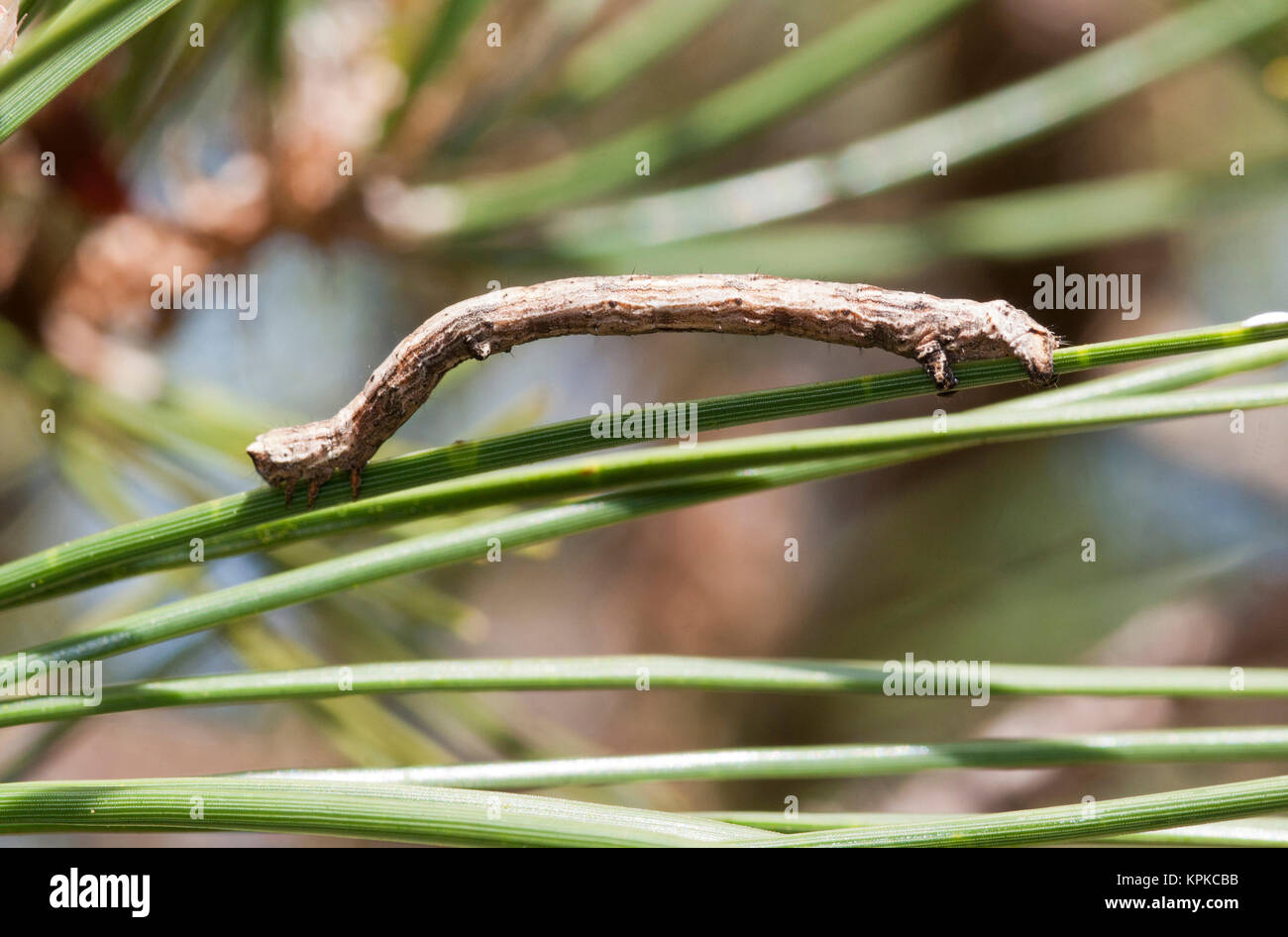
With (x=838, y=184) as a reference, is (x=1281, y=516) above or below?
below

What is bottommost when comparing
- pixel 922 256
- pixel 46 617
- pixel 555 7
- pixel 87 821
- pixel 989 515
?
pixel 87 821

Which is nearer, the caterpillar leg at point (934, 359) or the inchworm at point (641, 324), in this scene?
the caterpillar leg at point (934, 359)

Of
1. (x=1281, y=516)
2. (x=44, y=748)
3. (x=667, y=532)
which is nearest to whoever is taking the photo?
(x=44, y=748)

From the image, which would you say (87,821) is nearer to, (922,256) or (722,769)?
(722,769)

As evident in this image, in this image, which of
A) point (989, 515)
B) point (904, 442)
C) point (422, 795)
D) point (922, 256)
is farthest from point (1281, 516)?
point (422, 795)

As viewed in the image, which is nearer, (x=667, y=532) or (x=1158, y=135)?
(x=1158, y=135)

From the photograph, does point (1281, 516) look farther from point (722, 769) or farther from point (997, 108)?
point (722, 769)

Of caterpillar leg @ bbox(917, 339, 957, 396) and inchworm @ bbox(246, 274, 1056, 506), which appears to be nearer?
caterpillar leg @ bbox(917, 339, 957, 396)

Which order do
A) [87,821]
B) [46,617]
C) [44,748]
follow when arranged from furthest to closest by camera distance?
[46,617], [44,748], [87,821]
